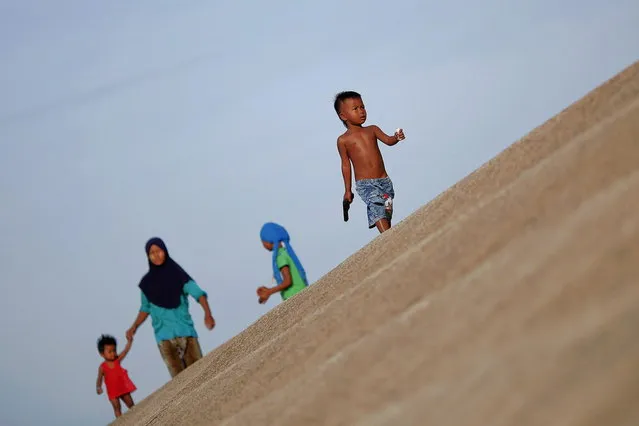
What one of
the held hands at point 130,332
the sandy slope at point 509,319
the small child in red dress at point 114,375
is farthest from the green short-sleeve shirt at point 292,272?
the sandy slope at point 509,319

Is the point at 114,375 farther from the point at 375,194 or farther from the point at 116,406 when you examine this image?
the point at 375,194

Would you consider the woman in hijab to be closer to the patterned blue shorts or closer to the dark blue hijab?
the dark blue hijab

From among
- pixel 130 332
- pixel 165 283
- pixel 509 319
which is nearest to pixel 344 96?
pixel 165 283

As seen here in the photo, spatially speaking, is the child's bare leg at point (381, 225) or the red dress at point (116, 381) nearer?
the child's bare leg at point (381, 225)

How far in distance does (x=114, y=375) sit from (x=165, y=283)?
5.81ft

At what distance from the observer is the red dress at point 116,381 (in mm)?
10367

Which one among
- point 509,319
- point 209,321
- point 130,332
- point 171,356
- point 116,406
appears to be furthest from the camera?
point 116,406

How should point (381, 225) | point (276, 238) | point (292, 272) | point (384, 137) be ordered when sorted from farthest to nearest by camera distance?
point (276, 238) < point (292, 272) < point (384, 137) < point (381, 225)

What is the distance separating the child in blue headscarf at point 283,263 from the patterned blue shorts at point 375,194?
119cm

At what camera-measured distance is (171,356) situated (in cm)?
906

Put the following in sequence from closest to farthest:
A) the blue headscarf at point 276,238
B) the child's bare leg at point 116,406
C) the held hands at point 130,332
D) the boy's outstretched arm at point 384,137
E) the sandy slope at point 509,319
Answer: the sandy slope at point 509,319 < the boy's outstretched arm at point 384,137 < the blue headscarf at point 276,238 < the held hands at point 130,332 < the child's bare leg at point 116,406

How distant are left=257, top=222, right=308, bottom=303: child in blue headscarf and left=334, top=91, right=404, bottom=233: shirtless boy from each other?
1203 millimetres

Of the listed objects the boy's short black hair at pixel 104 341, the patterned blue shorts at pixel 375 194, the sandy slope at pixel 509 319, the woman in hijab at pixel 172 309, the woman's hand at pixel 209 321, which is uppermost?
the boy's short black hair at pixel 104 341

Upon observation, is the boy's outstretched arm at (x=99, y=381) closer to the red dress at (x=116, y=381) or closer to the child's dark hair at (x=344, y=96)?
the red dress at (x=116, y=381)
